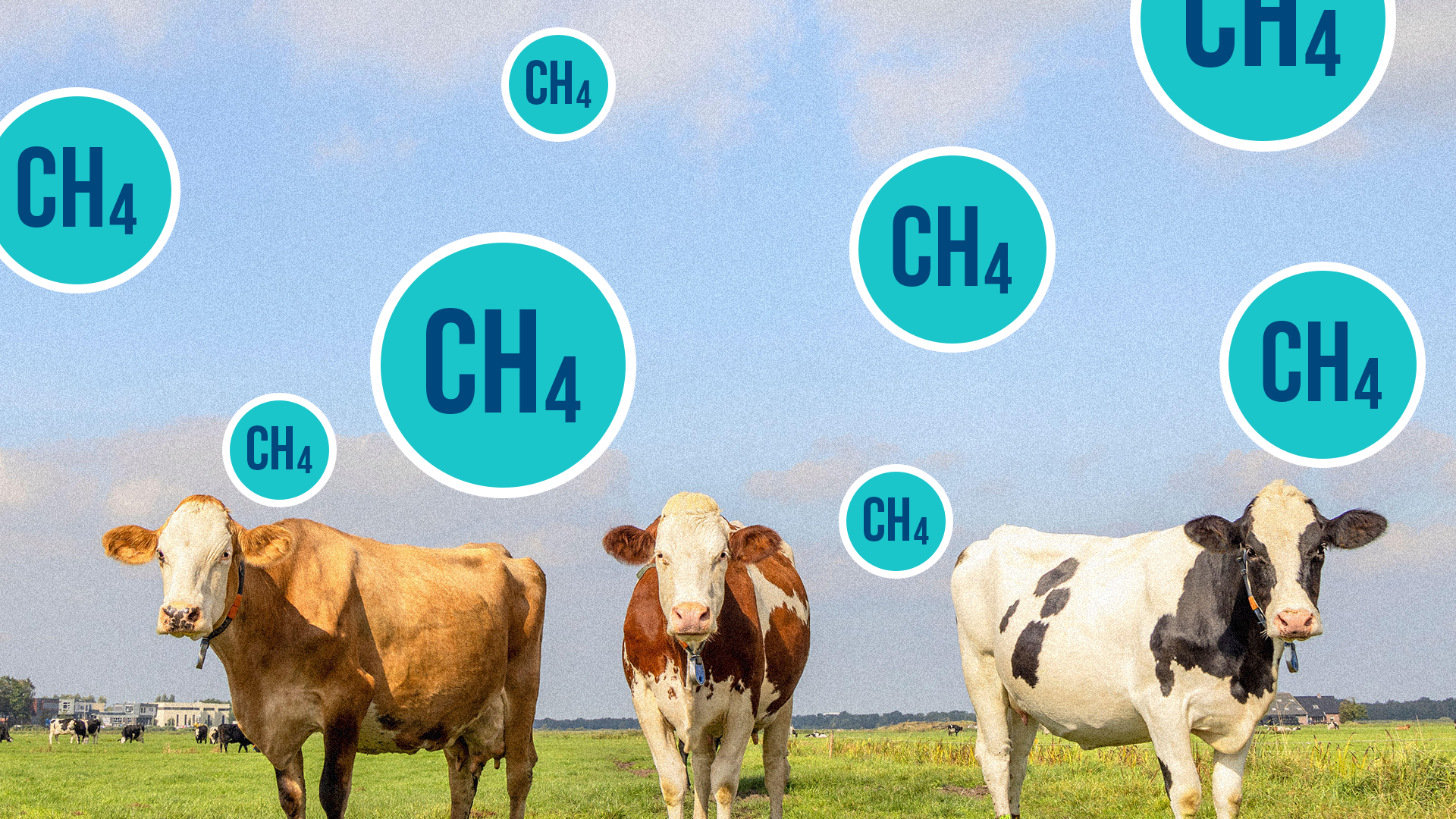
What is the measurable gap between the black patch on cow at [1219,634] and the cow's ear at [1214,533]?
0.34ft

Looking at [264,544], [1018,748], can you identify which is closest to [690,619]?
[264,544]

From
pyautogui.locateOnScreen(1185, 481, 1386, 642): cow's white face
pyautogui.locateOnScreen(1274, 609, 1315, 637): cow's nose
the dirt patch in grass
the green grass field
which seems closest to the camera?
pyautogui.locateOnScreen(1274, 609, 1315, 637): cow's nose

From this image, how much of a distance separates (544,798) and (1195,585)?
14146mm

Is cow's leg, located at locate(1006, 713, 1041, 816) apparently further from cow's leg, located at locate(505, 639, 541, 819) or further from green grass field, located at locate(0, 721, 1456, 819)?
cow's leg, located at locate(505, 639, 541, 819)

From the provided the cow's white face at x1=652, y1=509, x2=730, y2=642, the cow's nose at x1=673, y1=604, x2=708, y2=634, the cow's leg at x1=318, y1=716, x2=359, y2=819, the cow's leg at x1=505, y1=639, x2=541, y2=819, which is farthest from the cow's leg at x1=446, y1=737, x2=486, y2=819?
the cow's nose at x1=673, y1=604, x2=708, y2=634

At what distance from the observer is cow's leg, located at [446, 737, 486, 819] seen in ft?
39.1

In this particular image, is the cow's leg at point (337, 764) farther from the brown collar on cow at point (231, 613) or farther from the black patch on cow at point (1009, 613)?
the black patch on cow at point (1009, 613)

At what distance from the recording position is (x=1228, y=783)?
988 centimetres

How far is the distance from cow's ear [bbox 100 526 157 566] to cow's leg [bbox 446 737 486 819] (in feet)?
11.8

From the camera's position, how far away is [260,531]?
984 centimetres

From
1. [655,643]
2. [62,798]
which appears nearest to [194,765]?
[62,798]

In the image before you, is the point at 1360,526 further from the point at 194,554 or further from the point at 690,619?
the point at 194,554

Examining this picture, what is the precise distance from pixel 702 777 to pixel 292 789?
10.6 feet

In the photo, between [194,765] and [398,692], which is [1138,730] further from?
[194,765]
